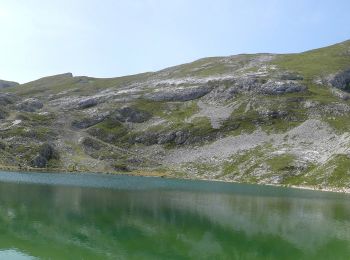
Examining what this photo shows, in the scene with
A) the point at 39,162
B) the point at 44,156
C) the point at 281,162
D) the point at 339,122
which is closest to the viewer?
the point at 281,162

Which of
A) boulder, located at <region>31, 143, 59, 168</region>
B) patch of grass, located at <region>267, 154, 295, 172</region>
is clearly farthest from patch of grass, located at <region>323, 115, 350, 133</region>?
boulder, located at <region>31, 143, 59, 168</region>

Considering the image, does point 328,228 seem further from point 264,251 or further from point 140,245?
point 140,245

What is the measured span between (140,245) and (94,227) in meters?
9.42

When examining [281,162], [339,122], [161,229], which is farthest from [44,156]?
[339,122]

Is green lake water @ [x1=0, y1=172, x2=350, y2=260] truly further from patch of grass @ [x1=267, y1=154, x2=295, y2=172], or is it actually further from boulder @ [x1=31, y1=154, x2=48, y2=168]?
boulder @ [x1=31, y1=154, x2=48, y2=168]

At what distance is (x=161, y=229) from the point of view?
177 feet

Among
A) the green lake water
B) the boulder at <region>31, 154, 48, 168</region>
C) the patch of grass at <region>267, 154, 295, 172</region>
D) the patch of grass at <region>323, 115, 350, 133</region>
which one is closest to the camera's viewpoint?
the green lake water

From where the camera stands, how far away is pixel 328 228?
197ft

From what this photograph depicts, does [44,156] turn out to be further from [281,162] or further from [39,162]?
[281,162]

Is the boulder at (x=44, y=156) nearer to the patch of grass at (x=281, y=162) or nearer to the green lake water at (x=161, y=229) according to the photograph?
the green lake water at (x=161, y=229)

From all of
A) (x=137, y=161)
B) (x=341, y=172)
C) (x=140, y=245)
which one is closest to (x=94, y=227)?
(x=140, y=245)

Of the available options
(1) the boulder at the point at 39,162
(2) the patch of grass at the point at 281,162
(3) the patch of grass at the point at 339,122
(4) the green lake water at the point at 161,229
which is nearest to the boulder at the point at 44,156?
(1) the boulder at the point at 39,162

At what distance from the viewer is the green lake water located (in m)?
42.4

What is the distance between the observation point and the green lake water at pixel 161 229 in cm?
4238
